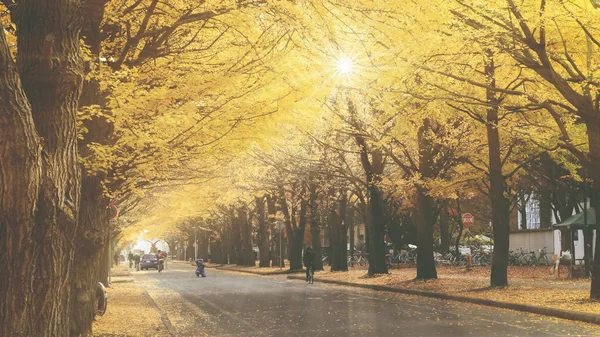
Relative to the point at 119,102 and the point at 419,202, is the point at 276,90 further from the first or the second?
the point at 419,202

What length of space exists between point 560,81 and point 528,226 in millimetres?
39315

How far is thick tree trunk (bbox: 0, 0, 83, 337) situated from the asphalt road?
21.1 ft

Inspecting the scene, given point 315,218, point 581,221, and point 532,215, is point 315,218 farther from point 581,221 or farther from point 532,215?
point 532,215

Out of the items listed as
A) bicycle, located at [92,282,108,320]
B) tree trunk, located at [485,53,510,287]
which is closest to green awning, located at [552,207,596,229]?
tree trunk, located at [485,53,510,287]

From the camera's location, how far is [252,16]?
33.4 feet

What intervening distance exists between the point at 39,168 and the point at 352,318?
9.91m

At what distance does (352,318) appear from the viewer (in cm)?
1504

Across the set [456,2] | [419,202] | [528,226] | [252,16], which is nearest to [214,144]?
[252,16]

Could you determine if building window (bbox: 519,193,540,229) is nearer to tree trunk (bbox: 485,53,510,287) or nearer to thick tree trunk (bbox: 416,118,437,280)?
thick tree trunk (bbox: 416,118,437,280)

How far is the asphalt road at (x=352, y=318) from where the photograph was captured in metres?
12.6

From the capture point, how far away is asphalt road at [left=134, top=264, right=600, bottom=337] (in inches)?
497

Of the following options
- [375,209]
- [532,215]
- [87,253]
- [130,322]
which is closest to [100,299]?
[130,322]

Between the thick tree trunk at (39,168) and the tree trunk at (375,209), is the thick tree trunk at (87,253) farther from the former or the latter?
the tree trunk at (375,209)

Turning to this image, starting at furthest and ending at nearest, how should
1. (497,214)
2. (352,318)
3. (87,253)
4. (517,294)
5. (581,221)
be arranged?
(581,221), (497,214), (517,294), (352,318), (87,253)
